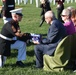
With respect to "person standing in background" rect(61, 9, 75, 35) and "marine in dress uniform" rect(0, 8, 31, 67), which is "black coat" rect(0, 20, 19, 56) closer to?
"marine in dress uniform" rect(0, 8, 31, 67)

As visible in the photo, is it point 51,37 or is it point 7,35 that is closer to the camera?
point 51,37

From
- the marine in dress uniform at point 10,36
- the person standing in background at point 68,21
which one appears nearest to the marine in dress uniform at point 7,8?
the marine in dress uniform at point 10,36

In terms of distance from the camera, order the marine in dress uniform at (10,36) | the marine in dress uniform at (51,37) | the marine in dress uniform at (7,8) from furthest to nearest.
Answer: the marine in dress uniform at (7,8) < the marine in dress uniform at (10,36) < the marine in dress uniform at (51,37)

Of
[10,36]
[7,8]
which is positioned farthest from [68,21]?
[7,8]

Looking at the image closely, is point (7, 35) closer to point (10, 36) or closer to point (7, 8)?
point (10, 36)

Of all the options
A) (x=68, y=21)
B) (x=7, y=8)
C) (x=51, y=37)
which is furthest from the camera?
(x=7, y=8)

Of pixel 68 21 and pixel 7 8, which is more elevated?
pixel 68 21

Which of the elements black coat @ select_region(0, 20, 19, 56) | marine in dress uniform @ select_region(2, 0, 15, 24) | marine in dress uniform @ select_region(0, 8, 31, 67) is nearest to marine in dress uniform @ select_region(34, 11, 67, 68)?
marine in dress uniform @ select_region(0, 8, 31, 67)

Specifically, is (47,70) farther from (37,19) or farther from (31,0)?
(31,0)

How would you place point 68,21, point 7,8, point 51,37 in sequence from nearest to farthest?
point 51,37, point 68,21, point 7,8

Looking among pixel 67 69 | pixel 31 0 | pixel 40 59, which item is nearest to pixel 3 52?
pixel 40 59

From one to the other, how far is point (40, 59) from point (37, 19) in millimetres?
10475

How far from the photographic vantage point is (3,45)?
8.41m

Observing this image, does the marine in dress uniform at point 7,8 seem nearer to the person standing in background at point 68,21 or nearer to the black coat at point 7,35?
the black coat at point 7,35
